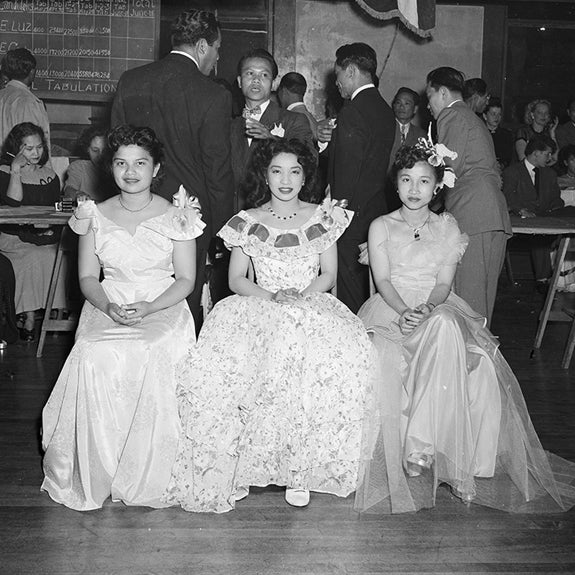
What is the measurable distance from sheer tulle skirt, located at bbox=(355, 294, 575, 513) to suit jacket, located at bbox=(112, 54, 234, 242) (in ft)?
3.14

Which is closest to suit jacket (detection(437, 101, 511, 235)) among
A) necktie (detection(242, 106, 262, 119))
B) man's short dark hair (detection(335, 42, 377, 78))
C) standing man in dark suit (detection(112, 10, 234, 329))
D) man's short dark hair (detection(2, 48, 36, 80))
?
man's short dark hair (detection(335, 42, 377, 78))

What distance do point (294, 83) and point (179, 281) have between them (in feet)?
8.45

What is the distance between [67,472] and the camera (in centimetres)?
345

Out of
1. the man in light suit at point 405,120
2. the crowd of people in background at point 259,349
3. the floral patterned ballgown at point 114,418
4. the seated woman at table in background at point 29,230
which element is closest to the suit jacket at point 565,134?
the man in light suit at point 405,120

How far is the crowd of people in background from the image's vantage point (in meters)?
3.43

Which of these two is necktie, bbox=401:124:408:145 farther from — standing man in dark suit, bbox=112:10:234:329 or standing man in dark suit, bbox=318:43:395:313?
standing man in dark suit, bbox=112:10:234:329

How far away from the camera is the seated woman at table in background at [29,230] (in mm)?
6066

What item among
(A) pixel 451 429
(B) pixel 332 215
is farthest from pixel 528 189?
(A) pixel 451 429

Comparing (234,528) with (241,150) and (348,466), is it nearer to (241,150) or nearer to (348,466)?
(348,466)

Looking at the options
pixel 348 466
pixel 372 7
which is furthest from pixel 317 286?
pixel 372 7

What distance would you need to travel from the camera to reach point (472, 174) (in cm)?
517

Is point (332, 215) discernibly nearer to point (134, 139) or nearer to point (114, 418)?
point (134, 139)

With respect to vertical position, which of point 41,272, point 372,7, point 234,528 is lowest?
point 234,528

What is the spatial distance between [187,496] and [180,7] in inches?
245
